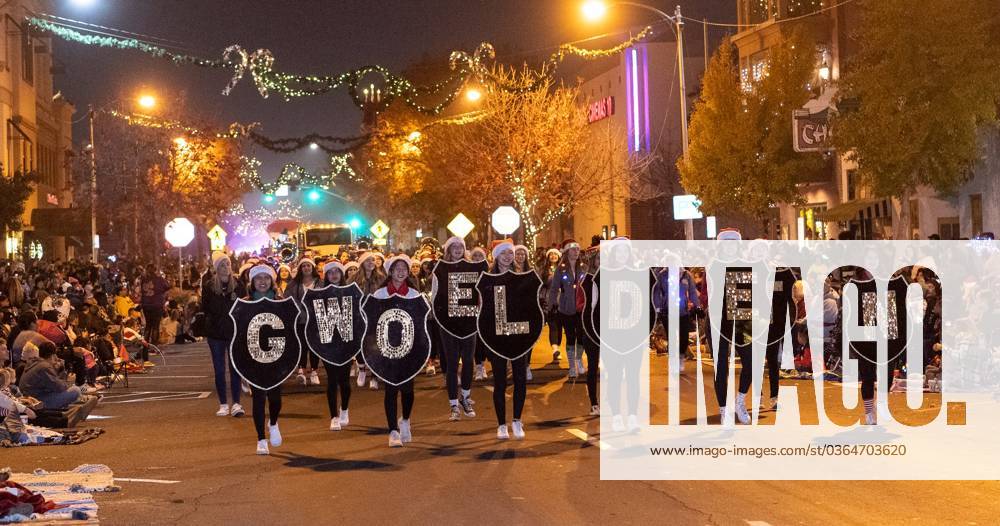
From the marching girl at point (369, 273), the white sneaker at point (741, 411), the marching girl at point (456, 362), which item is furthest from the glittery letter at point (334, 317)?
the white sneaker at point (741, 411)

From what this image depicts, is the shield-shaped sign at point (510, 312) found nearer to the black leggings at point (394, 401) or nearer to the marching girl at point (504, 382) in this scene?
the marching girl at point (504, 382)

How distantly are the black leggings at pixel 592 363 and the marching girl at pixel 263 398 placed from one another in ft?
11.0

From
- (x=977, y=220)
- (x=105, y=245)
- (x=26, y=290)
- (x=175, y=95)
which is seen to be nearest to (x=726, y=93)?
(x=977, y=220)

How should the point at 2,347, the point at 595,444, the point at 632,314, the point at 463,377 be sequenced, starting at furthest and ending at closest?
the point at 2,347 → the point at 463,377 → the point at 632,314 → the point at 595,444

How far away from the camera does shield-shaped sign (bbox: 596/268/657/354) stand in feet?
44.6

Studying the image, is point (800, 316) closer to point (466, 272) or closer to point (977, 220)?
point (466, 272)

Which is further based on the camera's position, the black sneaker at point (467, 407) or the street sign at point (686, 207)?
→ the street sign at point (686, 207)

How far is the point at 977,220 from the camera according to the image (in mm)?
30312

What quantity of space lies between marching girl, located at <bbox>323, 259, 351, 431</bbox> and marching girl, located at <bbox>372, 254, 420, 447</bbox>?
79 centimetres

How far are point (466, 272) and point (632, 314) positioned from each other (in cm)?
181

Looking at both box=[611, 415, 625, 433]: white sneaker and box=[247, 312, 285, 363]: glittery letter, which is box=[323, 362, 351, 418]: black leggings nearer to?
box=[247, 312, 285, 363]: glittery letter

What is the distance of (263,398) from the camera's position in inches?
491

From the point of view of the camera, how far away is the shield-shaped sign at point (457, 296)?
13969mm
